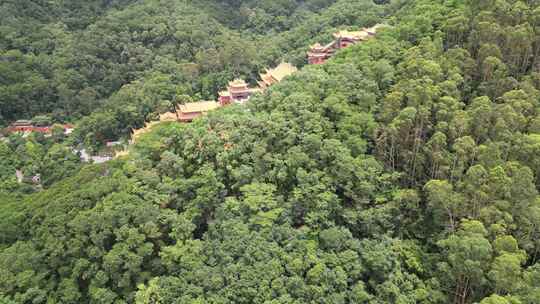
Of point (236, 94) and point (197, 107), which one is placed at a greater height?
point (197, 107)

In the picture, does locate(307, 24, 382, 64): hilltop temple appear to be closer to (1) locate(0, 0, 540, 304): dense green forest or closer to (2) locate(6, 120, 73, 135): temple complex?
(1) locate(0, 0, 540, 304): dense green forest

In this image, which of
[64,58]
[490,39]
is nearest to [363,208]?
[490,39]

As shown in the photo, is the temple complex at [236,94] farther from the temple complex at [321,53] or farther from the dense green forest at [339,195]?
the dense green forest at [339,195]

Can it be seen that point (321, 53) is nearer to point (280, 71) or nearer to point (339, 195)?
point (280, 71)

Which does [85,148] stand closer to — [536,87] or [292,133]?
[292,133]

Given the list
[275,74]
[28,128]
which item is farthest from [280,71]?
[28,128]

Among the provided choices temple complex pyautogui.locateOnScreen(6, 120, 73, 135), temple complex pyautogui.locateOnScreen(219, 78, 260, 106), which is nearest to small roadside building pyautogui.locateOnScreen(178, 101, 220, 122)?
temple complex pyautogui.locateOnScreen(219, 78, 260, 106)
